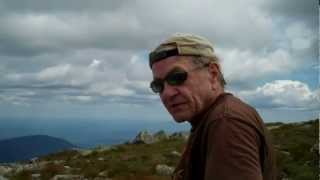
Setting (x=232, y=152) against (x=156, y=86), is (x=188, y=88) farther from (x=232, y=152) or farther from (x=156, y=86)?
(x=232, y=152)

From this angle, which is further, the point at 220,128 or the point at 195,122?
the point at 195,122

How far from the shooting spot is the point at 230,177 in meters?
3.15

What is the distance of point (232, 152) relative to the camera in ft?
10.4

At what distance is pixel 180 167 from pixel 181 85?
0.64 m

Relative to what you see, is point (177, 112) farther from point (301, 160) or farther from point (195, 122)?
point (301, 160)

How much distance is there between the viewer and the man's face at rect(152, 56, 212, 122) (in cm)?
381

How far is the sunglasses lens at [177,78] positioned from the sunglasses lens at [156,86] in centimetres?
15

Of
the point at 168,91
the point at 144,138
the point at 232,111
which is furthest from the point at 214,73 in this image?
the point at 144,138

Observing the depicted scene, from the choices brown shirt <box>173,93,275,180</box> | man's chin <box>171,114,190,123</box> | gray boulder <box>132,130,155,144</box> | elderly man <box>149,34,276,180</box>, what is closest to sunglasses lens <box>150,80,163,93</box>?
elderly man <box>149,34,276,180</box>

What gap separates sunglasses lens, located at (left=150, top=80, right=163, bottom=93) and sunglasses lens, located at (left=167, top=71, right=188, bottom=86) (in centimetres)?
15

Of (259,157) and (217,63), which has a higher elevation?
(217,63)

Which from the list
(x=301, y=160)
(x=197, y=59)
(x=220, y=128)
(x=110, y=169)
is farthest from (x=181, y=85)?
(x=110, y=169)

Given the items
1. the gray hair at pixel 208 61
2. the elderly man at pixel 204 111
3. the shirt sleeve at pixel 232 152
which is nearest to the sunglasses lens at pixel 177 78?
the elderly man at pixel 204 111

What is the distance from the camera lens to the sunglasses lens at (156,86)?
13.0 feet
